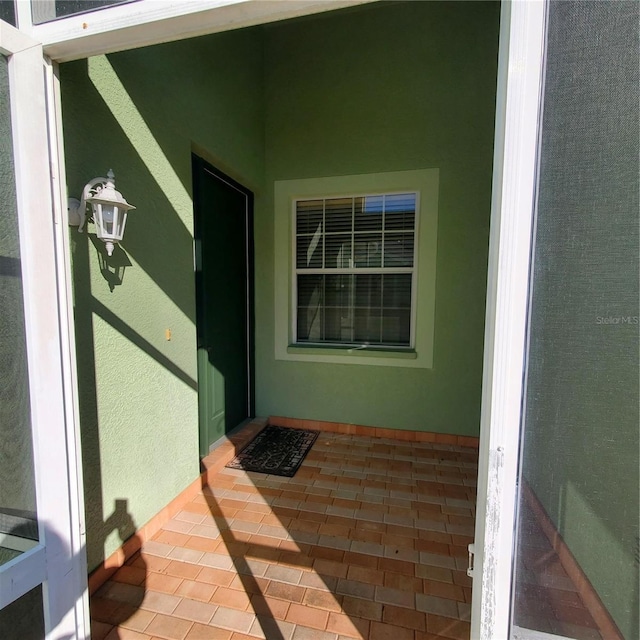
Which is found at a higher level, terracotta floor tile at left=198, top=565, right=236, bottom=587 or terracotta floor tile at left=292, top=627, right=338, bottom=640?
terracotta floor tile at left=292, top=627, right=338, bottom=640

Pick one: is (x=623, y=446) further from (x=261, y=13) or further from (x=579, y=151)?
(x=261, y=13)

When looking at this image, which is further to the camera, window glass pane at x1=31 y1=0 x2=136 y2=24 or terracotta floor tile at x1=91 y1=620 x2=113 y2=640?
terracotta floor tile at x1=91 y1=620 x2=113 y2=640

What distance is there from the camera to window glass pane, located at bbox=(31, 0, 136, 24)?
0.86 m

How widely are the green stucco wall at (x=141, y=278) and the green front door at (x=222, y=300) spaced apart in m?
0.23

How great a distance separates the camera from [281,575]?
162cm

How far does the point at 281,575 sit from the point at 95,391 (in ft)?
4.31

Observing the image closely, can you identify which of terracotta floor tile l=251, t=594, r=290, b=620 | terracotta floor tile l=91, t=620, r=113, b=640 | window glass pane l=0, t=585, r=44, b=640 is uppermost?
window glass pane l=0, t=585, r=44, b=640

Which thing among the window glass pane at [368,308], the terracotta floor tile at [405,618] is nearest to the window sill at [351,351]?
the window glass pane at [368,308]

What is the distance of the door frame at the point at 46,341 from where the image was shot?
91cm

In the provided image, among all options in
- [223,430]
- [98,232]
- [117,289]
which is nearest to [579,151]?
[98,232]

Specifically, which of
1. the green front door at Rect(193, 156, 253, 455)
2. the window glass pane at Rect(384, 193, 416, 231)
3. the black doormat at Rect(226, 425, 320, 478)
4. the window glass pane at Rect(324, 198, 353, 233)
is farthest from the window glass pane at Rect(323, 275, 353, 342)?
the black doormat at Rect(226, 425, 320, 478)

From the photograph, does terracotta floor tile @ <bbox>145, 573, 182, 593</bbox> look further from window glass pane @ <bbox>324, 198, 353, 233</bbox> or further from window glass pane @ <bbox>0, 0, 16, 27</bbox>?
window glass pane @ <bbox>324, 198, 353, 233</bbox>

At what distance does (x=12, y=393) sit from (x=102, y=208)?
32.8 inches

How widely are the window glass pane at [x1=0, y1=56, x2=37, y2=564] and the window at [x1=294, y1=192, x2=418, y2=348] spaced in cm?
260
